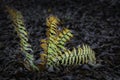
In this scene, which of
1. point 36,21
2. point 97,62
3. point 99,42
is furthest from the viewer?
point 36,21

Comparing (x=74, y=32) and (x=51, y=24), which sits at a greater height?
(x=74, y=32)

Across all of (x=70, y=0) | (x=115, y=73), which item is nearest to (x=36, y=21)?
(x=70, y=0)

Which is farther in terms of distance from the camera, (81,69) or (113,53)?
(113,53)

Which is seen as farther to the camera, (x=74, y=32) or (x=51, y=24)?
→ (x=74, y=32)

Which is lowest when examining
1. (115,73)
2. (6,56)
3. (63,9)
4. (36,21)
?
(115,73)

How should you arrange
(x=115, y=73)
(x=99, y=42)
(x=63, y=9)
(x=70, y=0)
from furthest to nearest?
(x=70, y=0)
(x=63, y=9)
(x=99, y=42)
(x=115, y=73)

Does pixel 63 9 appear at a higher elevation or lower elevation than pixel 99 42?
higher

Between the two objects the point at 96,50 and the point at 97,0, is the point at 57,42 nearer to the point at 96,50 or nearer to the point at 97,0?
the point at 96,50
